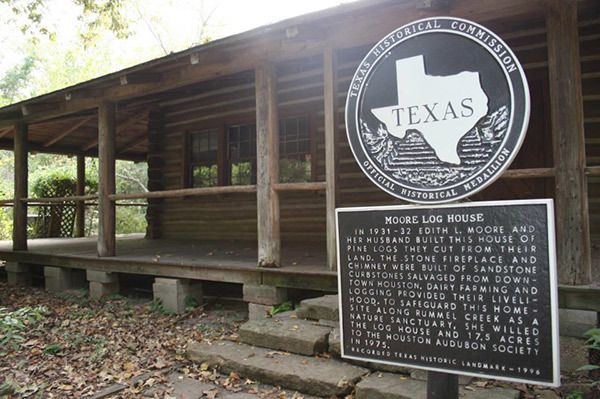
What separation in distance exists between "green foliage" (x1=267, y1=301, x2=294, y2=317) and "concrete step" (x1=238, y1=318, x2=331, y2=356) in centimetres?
52

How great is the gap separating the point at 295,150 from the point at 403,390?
639cm

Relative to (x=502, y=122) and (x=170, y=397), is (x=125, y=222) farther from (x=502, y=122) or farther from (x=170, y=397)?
(x=502, y=122)

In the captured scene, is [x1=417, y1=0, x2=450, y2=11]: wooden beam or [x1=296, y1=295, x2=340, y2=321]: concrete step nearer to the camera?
[x1=417, y1=0, x2=450, y2=11]: wooden beam

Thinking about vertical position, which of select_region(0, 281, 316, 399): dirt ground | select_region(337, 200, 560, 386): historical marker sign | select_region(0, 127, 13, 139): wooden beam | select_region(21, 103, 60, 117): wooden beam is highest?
select_region(21, 103, 60, 117): wooden beam

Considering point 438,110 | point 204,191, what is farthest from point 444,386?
point 204,191

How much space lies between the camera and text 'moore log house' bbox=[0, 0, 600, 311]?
13.4 ft

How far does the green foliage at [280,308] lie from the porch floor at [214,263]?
28 cm

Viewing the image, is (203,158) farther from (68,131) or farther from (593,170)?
(593,170)

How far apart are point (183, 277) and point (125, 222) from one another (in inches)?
925

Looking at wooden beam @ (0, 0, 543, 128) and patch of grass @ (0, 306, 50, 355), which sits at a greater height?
wooden beam @ (0, 0, 543, 128)

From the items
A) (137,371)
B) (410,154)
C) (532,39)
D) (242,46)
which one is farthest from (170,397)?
(532,39)

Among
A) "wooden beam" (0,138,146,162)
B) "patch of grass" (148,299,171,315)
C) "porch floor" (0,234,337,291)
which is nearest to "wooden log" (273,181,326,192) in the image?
"porch floor" (0,234,337,291)

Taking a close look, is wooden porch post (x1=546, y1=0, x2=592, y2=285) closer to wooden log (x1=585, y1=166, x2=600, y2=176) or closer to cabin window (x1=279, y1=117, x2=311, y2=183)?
wooden log (x1=585, y1=166, x2=600, y2=176)

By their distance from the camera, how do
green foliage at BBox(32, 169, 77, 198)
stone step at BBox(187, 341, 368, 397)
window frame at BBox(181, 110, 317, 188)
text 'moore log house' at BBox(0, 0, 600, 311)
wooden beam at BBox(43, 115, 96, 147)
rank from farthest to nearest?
green foliage at BBox(32, 169, 77, 198), wooden beam at BBox(43, 115, 96, 147), window frame at BBox(181, 110, 317, 188), text 'moore log house' at BBox(0, 0, 600, 311), stone step at BBox(187, 341, 368, 397)
